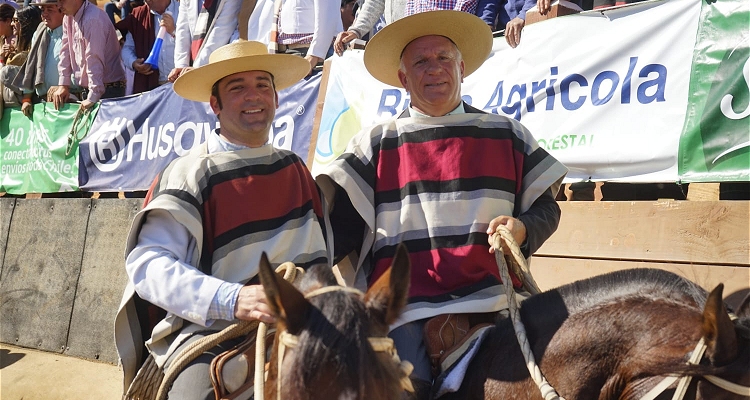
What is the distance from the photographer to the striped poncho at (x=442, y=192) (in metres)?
3.18

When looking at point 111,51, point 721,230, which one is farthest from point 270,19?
point 721,230

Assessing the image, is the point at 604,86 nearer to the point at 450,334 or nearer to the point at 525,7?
the point at 525,7

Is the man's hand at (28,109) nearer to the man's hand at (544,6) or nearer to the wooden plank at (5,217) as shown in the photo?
the wooden plank at (5,217)

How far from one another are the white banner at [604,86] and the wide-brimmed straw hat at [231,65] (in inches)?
78.5

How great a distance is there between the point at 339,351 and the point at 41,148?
30.8 feet

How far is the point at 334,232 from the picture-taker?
142 inches

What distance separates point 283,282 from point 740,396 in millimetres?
1310

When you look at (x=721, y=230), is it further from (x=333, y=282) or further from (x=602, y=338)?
(x=333, y=282)

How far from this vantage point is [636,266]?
14.7 ft

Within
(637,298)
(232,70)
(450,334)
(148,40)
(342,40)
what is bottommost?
(450,334)

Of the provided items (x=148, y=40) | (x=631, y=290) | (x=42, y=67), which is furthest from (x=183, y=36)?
(x=631, y=290)

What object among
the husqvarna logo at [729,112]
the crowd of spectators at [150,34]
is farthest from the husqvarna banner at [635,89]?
the crowd of spectators at [150,34]

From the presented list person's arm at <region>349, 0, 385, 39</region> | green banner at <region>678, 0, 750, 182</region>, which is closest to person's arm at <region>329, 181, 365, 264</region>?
green banner at <region>678, 0, 750, 182</region>

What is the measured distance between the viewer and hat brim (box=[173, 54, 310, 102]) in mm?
3531
